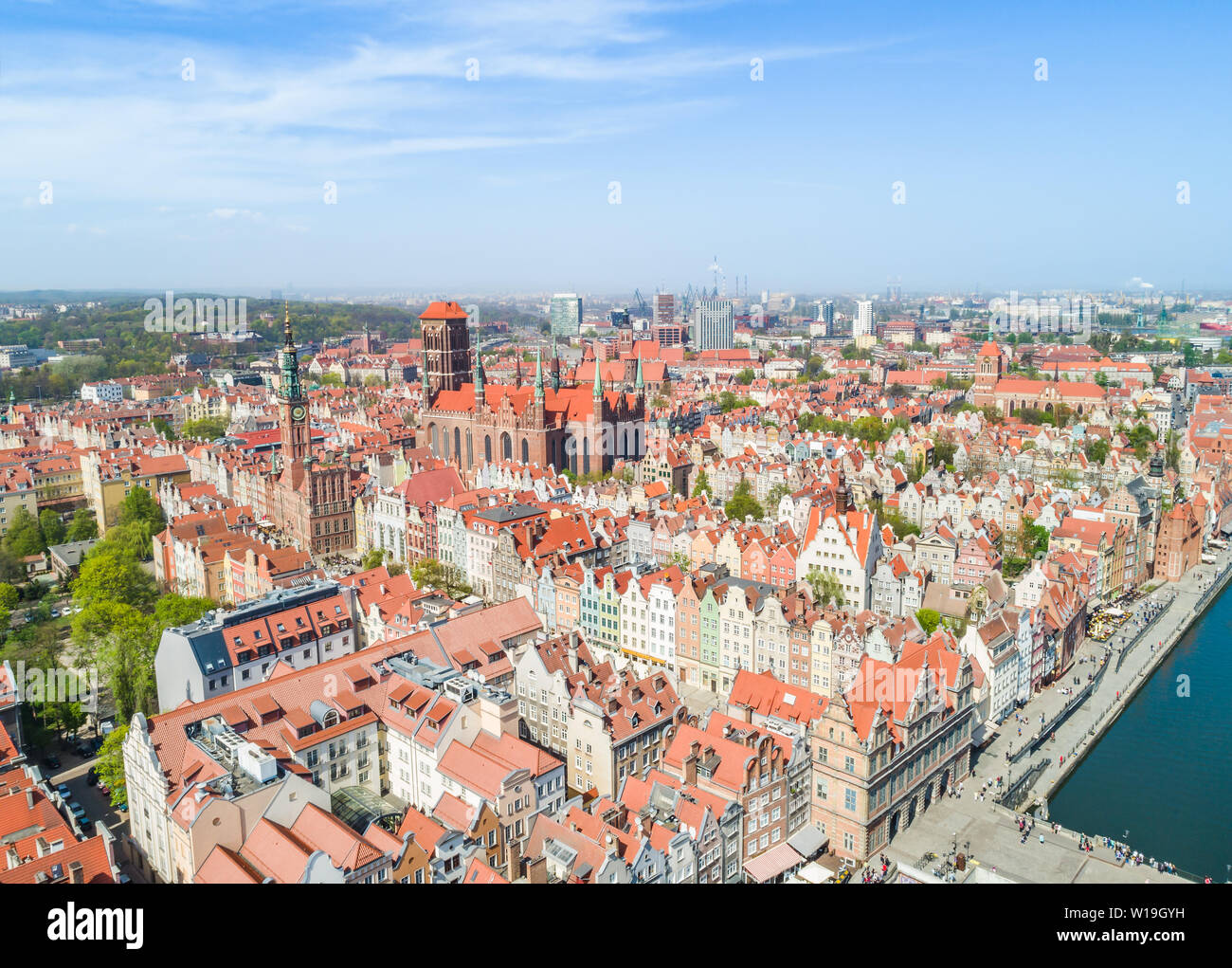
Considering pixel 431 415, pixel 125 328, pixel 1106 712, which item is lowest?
pixel 1106 712

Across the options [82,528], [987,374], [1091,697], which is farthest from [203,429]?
[987,374]

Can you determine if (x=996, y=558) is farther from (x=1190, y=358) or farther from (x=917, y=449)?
(x=1190, y=358)

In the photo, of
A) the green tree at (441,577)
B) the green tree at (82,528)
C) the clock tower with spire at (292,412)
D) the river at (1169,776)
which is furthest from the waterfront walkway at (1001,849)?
the green tree at (82,528)

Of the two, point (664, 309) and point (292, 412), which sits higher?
point (664, 309)

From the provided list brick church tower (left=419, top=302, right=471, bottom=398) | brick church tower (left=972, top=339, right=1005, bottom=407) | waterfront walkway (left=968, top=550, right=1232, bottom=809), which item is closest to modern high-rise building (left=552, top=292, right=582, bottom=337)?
brick church tower (left=972, top=339, right=1005, bottom=407)

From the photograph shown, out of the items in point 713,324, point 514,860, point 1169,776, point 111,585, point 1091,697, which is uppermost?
point 713,324

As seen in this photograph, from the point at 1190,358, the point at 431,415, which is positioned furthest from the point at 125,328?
the point at 1190,358

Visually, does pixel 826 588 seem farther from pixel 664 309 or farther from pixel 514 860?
pixel 664 309
